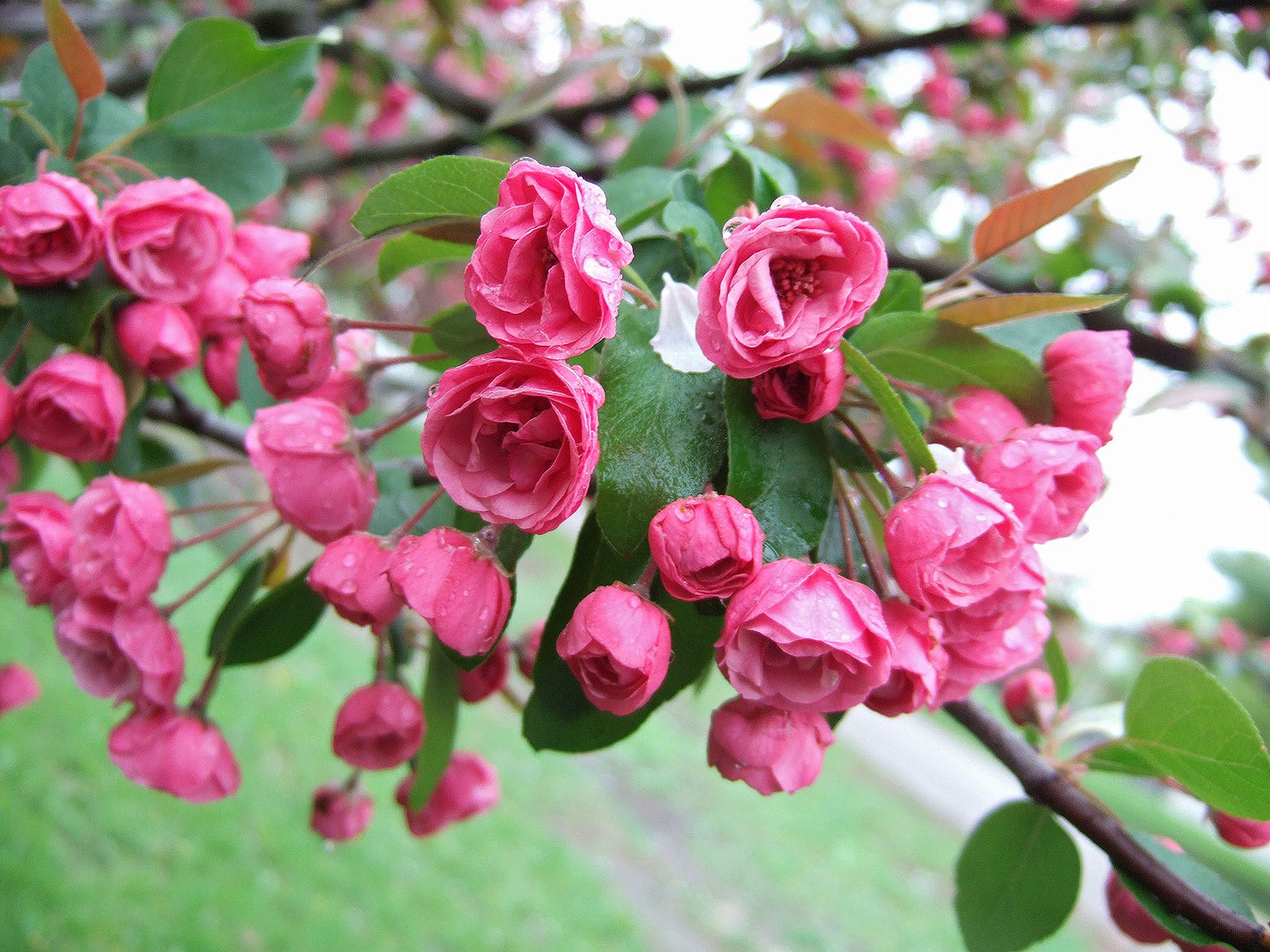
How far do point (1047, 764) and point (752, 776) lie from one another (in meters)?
0.48

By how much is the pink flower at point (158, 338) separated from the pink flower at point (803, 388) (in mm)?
634

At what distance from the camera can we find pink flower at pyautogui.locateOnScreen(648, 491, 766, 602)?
61cm

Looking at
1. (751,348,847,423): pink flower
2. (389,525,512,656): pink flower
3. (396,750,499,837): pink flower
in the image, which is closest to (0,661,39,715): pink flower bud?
(396,750,499,837): pink flower

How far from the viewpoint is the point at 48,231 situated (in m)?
0.89

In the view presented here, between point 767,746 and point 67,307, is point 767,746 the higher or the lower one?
the lower one

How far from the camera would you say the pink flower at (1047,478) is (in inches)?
27.3

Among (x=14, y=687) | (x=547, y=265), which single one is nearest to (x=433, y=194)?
(x=547, y=265)

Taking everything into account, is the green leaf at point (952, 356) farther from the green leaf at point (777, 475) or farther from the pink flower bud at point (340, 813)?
the pink flower bud at point (340, 813)

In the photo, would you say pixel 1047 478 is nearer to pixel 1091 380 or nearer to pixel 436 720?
pixel 1091 380

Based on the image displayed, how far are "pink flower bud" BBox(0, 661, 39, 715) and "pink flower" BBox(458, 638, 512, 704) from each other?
1.20m

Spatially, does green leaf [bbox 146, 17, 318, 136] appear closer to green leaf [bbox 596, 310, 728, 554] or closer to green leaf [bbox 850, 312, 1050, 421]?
green leaf [bbox 596, 310, 728, 554]

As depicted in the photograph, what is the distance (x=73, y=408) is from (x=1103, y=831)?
1.11m

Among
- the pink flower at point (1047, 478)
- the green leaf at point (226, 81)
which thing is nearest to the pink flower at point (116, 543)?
the green leaf at point (226, 81)

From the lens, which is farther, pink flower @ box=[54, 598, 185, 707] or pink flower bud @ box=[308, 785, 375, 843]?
pink flower bud @ box=[308, 785, 375, 843]
